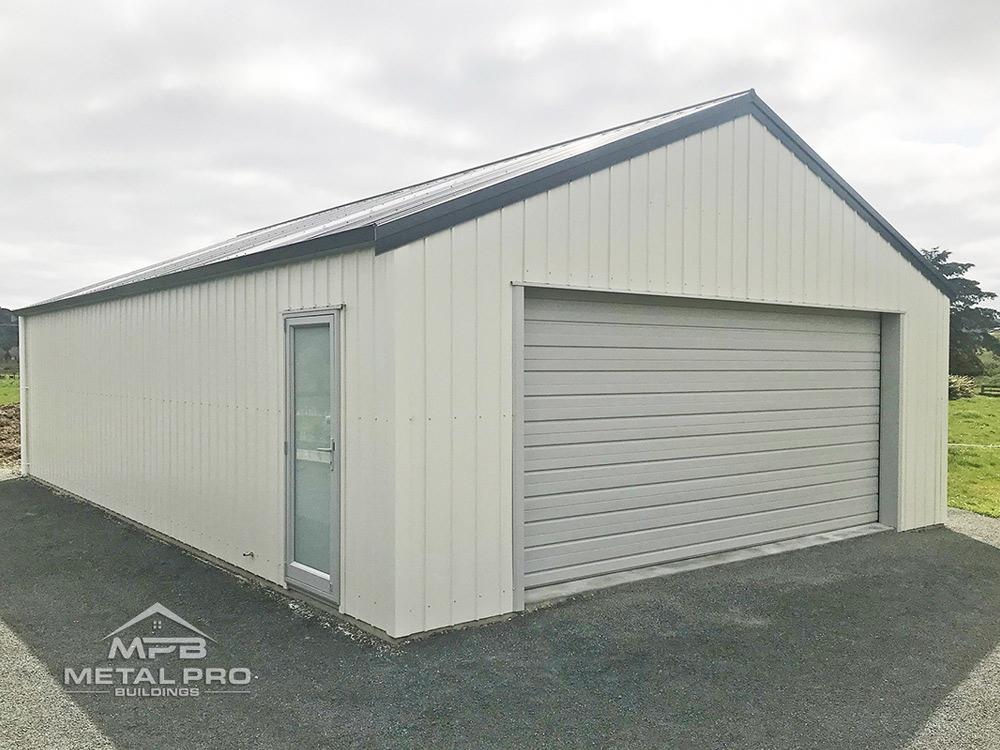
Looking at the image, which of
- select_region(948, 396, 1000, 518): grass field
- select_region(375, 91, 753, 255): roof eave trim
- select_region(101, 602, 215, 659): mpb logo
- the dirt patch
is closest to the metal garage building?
select_region(375, 91, 753, 255): roof eave trim

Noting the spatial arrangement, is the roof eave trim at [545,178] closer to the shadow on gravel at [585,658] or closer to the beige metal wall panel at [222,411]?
the beige metal wall panel at [222,411]

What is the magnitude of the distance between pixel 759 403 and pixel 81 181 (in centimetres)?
907

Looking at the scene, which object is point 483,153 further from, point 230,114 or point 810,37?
point 810,37

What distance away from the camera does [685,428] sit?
662 cm

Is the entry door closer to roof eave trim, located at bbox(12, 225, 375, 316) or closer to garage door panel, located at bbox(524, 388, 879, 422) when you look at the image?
roof eave trim, located at bbox(12, 225, 375, 316)

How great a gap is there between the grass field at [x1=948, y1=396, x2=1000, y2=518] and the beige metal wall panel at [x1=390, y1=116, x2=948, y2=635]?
2484 mm

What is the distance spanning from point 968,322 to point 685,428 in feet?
114

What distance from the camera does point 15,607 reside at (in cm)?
539

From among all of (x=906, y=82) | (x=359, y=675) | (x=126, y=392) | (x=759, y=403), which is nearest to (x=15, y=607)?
(x=359, y=675)

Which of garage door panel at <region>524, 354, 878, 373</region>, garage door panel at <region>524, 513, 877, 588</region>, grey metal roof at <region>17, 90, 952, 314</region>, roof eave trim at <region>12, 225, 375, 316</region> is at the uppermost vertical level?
grey metal roof at <region>17, 90, 952, 314</region>

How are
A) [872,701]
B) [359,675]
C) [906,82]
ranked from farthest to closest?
[906,82] → [359,675] → [872,701]

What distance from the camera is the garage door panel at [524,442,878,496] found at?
228 inches

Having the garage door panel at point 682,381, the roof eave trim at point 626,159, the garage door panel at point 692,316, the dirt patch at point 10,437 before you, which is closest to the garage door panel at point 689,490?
the garage door panel at point 682,381

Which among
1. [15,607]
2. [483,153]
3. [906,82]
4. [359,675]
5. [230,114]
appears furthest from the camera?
[483,153]
